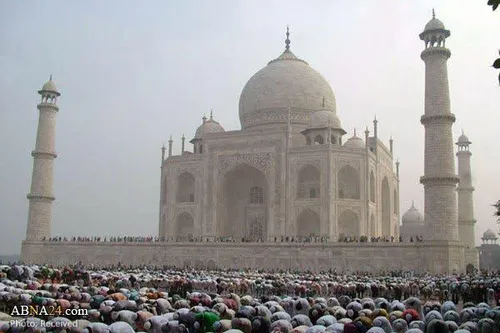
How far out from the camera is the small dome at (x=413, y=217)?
166 feet

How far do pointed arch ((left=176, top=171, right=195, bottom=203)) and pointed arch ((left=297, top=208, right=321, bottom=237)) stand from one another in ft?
23.0

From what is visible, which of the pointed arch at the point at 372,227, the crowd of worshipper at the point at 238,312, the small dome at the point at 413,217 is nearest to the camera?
the crowd of worshipper at the point at 238,312

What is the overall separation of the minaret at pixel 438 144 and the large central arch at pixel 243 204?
33.2ft

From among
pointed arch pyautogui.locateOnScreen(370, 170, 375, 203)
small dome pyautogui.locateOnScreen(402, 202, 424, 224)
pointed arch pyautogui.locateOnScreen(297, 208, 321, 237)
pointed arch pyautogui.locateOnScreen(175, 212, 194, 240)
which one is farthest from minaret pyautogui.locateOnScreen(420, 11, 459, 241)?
small dome pyautogui.locateOnScreen(402, 202, 424, 224)

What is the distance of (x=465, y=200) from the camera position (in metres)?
35.0

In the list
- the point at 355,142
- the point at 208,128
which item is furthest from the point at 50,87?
the point at 355,142

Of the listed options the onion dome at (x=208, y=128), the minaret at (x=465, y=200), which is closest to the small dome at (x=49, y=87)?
the onion dome at (x=208, y=128)

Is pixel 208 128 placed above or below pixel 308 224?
above

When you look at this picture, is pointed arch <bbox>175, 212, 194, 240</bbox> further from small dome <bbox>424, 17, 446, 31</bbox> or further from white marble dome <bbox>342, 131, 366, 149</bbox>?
small dome <bbox>424, 17, 446, 31</bbox>

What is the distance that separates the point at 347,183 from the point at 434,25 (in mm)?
9451

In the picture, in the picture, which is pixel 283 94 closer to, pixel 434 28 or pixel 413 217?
pixel 434 28

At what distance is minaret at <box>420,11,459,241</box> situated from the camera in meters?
23.6

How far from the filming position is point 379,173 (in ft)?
104

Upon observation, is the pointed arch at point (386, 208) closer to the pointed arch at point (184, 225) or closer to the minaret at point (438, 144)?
the minaret at point (438, 144)
